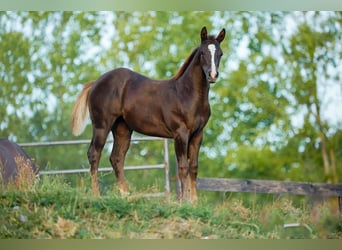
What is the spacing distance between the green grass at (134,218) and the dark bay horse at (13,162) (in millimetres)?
169

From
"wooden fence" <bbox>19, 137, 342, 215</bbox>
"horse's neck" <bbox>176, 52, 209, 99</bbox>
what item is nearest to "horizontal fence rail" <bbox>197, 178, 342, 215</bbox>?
"wooden fence" <bbox>19, 137, 342, 215</bbox>

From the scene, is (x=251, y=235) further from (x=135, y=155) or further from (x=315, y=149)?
(x=135, y=155)

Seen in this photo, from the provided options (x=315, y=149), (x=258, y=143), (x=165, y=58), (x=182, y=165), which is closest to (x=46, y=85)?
(x=165, y=58)

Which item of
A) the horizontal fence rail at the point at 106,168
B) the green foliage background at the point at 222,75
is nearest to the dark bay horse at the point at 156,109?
the horizontal fence rail at the point at 106,168

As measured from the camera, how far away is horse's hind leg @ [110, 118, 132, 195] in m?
5.88

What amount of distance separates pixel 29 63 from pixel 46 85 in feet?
0.79

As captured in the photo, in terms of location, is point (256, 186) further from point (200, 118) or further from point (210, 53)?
point (210, 53)

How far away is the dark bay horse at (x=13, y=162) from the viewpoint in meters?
5.84

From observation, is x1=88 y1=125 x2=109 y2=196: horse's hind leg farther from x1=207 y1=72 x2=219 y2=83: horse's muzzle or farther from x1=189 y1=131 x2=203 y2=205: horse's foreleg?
x1=207 y1=72 x2=219 y2=83: horse's muzzle

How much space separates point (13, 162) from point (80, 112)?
70 cm

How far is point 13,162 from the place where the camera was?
5961 mm

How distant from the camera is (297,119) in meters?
6.31

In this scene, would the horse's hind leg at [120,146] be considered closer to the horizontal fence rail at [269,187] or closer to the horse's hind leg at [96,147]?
the horse's hind leg at [96,147]

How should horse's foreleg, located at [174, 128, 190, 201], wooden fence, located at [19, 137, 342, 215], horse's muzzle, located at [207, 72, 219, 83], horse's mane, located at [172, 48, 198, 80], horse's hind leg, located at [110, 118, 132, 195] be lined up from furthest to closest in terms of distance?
wooden fence, located at [19, 137, 342, 215] → horse's hind leg, located at [110, 118, 132, 195] → horse's mane, located at [172, 48, 198, 80] → horse's foreleg, located at [174, 128, 190, 201] → horse's muzzle, located at [207, 72, 219, 83]
